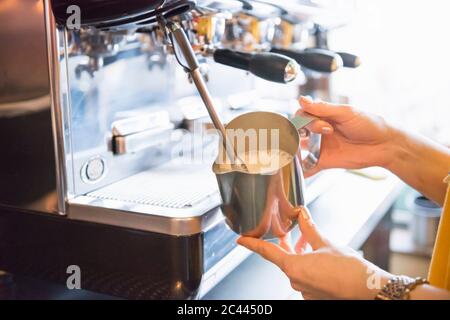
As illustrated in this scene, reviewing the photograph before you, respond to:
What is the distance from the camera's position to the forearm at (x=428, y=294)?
503 mm

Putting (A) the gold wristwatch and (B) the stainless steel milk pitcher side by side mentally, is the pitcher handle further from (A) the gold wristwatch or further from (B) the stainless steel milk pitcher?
(A) the gold wristwatch

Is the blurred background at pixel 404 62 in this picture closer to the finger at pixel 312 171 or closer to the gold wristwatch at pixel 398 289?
the finger at pixel 312 171

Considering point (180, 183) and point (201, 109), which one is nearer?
point (180, 183)

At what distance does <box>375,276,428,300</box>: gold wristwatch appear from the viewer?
51 centimetres


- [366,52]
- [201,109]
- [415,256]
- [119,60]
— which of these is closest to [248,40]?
[201,109]

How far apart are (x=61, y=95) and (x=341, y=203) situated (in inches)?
24.5

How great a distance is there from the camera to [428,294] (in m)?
0.51

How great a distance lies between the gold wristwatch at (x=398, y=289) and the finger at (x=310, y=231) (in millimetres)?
73

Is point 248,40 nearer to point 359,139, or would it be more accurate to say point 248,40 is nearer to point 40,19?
point 359,139

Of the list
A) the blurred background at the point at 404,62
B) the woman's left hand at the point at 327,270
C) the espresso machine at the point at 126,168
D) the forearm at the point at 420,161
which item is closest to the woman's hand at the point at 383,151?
the forearm at the point at 420,161

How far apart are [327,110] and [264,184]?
0.66ft

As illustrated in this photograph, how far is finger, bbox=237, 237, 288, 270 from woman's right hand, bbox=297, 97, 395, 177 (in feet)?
0.64

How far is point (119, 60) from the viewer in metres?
0.75

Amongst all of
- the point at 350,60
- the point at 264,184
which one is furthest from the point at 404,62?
the point at 264,184
